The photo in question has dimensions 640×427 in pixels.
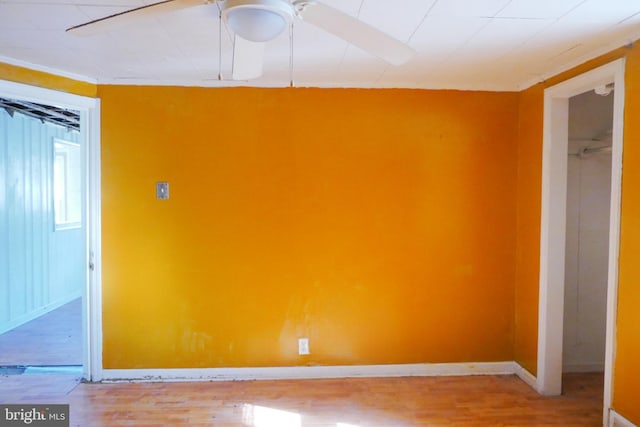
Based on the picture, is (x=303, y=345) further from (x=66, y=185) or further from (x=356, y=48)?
(x=66, y=185)

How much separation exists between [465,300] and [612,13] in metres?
2.09

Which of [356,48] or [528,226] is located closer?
[356,48]

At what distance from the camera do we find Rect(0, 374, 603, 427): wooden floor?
8.09ft

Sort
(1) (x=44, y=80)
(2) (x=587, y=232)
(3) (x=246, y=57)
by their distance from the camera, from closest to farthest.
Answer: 1. (3) (x=246, y=57)
2. (1) (x=44, y=80)
3. (2) (x=587, y=232)

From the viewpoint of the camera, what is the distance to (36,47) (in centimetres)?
226

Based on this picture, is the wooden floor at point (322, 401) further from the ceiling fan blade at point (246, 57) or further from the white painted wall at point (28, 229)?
the ceiling fan blade at point (246, 57)

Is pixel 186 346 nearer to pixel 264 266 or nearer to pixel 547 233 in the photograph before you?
pixel 264 266

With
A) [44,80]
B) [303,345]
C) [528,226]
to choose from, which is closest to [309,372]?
[303,345]

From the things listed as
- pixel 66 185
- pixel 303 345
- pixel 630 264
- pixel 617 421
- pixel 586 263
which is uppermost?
pixel 66 185

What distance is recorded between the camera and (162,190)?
9.66 feet

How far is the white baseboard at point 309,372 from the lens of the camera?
297 cm

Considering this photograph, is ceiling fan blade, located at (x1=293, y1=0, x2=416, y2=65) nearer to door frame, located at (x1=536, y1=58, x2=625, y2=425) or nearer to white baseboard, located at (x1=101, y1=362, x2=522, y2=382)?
door frame, located at (x1=536, y1=58, x2=625, y2=425)

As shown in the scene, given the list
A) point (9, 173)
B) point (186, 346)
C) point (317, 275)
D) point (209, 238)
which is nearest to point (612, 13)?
point (317, 275)

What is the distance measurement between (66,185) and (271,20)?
5238 millimetres
